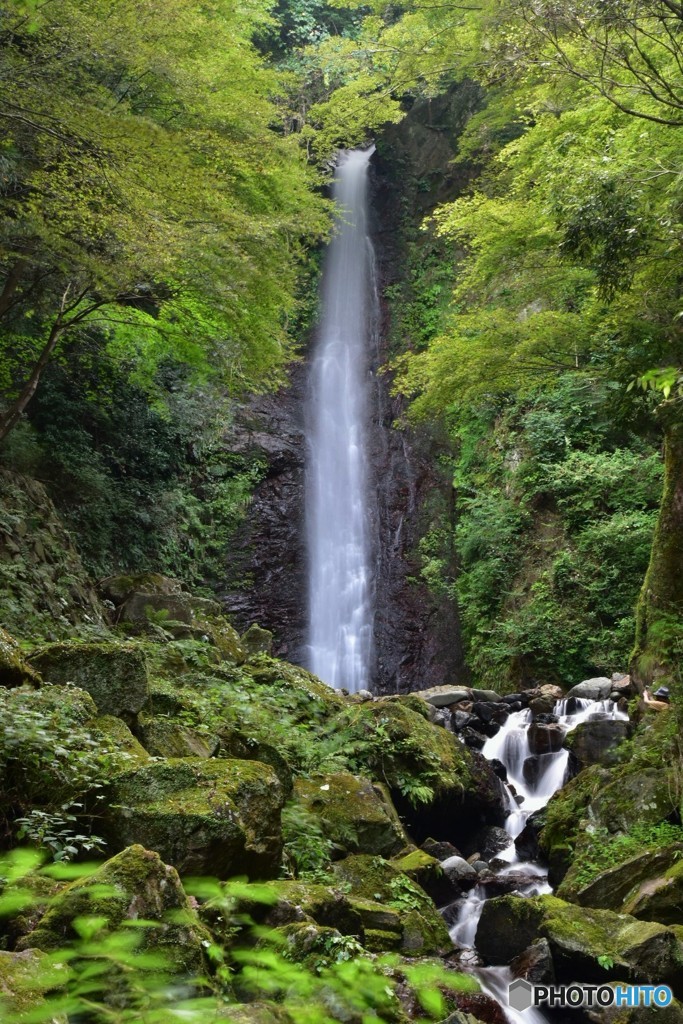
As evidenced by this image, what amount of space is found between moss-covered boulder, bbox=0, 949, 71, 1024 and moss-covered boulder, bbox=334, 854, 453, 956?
3.11 metres

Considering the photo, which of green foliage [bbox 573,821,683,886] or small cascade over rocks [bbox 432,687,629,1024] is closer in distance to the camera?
small cascade over rocks [bbox 432,687,629,1024]

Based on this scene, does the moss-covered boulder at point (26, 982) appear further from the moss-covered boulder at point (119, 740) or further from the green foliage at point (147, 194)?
the green foliage at point (147, 194)

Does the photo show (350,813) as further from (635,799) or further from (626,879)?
(635,799)

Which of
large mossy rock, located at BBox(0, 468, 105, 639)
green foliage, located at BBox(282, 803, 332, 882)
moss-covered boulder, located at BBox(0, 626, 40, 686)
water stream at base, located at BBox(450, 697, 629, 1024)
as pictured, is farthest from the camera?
large mossy rock, located at BBox(0, 468, 105, 639)

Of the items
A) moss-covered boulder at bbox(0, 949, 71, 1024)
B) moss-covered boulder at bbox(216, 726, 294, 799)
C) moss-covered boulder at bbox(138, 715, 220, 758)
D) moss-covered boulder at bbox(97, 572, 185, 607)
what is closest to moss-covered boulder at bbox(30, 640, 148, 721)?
moss-covered boulder at bbox(138, 715, 220, 758)

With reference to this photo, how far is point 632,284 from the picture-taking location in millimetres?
8133

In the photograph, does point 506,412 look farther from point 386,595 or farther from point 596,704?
point 596,704

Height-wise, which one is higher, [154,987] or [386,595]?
[386,595]

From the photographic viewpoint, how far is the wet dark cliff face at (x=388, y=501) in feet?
57.6

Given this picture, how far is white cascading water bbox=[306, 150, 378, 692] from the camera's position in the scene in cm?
1797

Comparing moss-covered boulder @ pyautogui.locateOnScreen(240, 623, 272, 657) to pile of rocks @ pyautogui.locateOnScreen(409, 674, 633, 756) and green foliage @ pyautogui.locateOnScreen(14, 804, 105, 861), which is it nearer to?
pile of rocks @ pyautogui.locateOnScreen(409, 674, 633, 756)

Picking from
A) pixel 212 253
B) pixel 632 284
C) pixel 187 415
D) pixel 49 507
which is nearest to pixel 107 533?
pixel 49 507

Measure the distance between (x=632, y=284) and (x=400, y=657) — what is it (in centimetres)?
1094

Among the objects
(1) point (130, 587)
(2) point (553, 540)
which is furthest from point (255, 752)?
(2) point (553, 540)
